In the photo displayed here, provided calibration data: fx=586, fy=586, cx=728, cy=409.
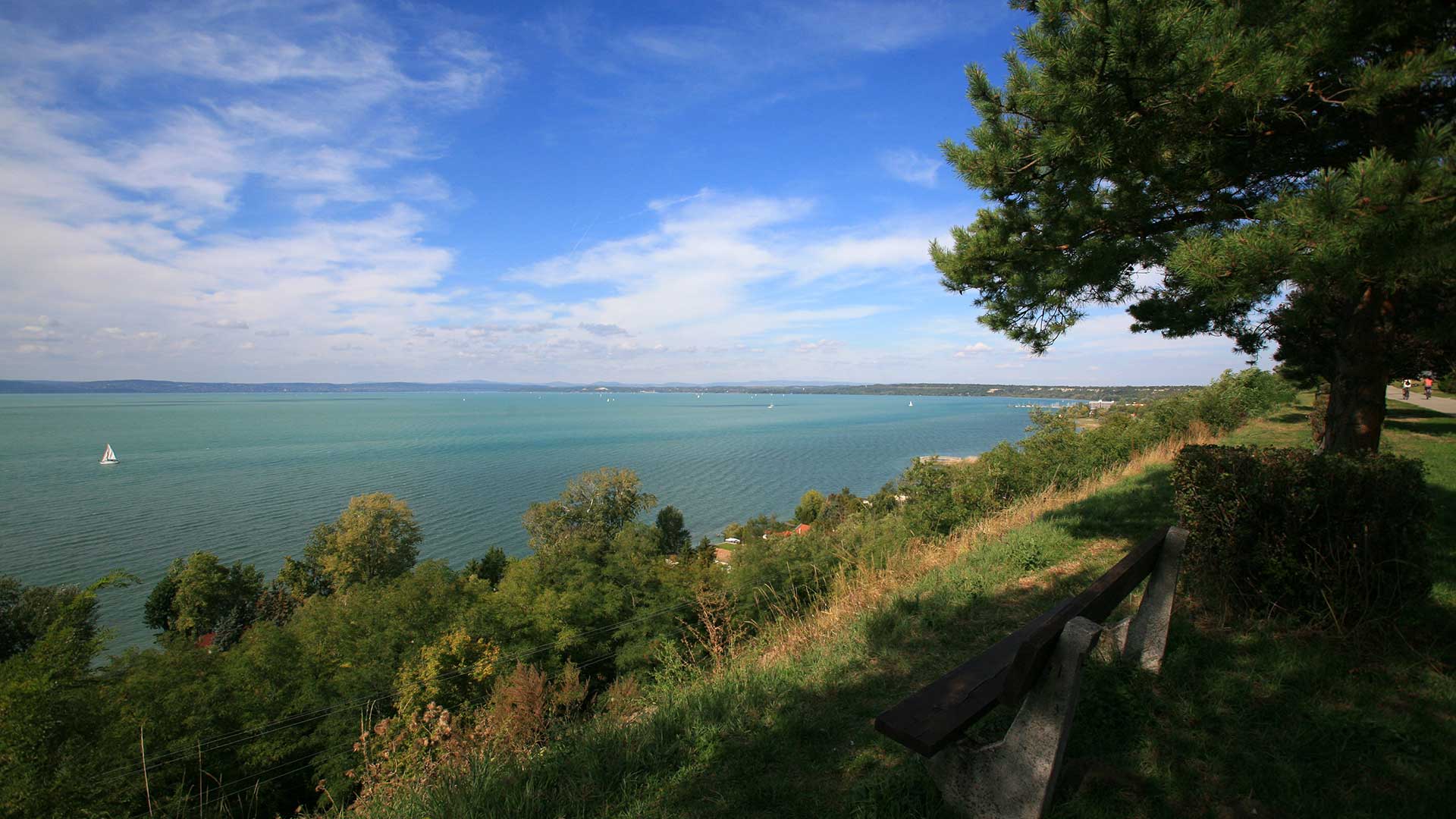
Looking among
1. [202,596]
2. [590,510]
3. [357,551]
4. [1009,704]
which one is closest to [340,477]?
[357,551]

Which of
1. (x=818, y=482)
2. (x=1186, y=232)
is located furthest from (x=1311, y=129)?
(x=818, y=482)

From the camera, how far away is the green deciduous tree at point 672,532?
35375 mm

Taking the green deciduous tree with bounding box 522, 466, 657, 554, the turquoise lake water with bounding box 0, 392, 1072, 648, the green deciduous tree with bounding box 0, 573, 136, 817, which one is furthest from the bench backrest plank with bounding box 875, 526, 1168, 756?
the turquoise lake water with bounding box 0, 392, 1072, 648

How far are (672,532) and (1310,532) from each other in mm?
34412

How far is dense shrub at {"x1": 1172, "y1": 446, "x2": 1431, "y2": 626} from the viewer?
9.88ft

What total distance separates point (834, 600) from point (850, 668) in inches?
70.0

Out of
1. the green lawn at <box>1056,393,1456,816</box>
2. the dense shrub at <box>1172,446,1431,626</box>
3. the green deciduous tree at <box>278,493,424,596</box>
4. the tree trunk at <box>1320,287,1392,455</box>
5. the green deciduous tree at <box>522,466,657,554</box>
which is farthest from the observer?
the green deciduous tree at <box>522,466,657,554</box>

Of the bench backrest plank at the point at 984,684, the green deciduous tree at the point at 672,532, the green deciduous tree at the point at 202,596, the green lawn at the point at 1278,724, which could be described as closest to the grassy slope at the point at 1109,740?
the green lawn at the point at 1278,724

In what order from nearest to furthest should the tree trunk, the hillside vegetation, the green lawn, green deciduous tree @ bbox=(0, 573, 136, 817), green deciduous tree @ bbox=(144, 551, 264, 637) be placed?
1. the green lawn
2. the hillside vegetation
3. the tree trunk
4. green deciduous tree @ bbox=(0, 573, 136, 817)
5. green deciduous tree @ bbox=(144, 551, 264, 637)

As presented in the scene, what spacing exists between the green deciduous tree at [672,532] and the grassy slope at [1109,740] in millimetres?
32025

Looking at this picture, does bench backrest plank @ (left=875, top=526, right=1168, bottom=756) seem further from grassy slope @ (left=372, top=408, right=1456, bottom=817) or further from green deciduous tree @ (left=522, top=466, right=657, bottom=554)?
green deciduous tree @ (left=522, top=466, right=657, bottom=554)

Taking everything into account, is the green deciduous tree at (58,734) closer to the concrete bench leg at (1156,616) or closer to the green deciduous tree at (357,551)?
the concrete bench leg at (1156,616)

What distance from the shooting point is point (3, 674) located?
1173cm

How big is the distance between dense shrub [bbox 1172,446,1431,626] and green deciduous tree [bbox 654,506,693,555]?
32432 mm
